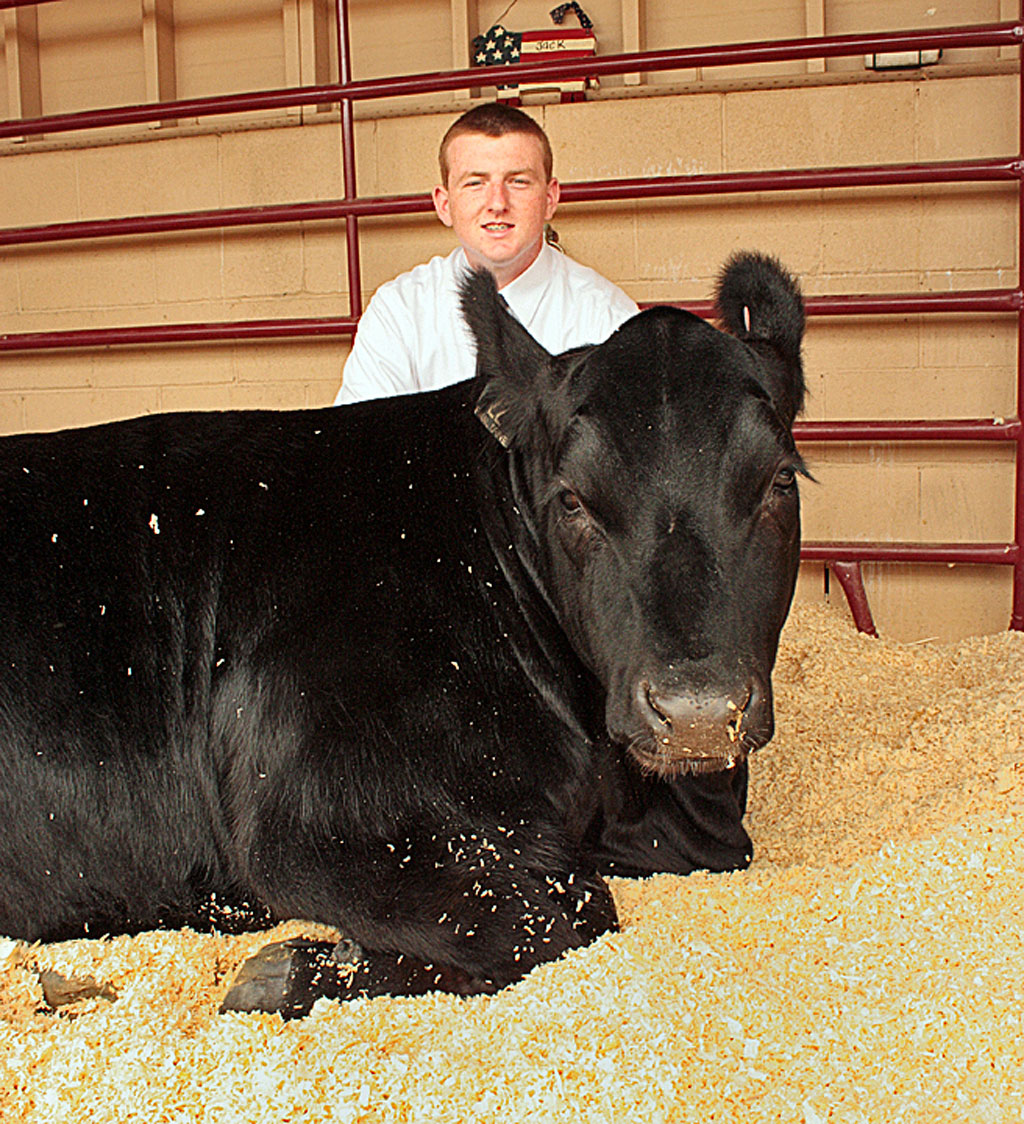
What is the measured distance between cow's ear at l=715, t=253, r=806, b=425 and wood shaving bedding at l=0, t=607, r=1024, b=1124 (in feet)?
2.82

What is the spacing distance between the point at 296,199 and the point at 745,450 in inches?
177

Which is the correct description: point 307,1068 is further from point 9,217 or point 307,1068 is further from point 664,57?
point 9,217

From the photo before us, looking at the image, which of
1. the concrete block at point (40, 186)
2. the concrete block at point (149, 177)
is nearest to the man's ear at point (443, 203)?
the concrete block at point (149, 177)

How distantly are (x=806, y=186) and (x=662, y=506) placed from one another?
300cm

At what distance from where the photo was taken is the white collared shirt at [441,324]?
11.2 feet

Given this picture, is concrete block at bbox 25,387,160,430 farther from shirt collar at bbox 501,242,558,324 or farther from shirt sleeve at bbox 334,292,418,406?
shirt collar at bbox 501,242,558,324

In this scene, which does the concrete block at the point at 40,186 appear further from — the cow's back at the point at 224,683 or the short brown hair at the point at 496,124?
the cow's back at the point at 224,683

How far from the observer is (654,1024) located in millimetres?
1390

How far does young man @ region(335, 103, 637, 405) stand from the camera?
3.30m

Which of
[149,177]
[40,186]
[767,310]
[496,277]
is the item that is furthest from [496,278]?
[40,186]

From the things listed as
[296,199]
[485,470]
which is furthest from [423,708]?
[296,199]

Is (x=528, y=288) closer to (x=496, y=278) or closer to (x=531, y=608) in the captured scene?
(x=496, y=278)

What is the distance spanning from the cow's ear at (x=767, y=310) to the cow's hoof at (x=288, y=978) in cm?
121

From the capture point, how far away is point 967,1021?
1419 mm
